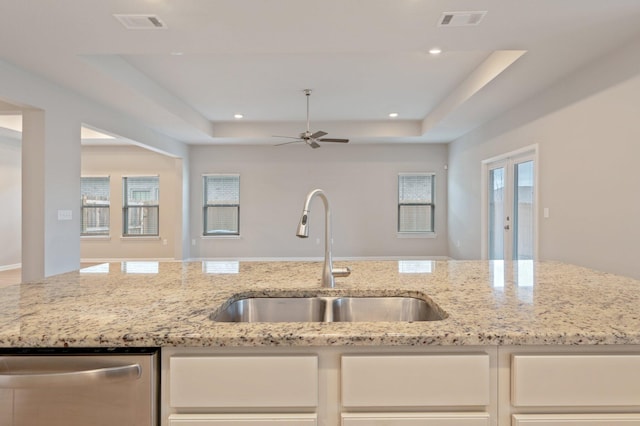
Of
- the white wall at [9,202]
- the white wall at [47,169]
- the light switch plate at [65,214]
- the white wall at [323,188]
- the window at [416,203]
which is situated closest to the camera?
the white wall at [47,169]

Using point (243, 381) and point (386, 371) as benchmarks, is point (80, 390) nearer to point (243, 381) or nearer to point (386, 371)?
point (243, 381)

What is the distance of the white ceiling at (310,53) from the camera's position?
2621mm

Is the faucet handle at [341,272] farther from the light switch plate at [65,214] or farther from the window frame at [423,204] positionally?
the window frame at [423,204]

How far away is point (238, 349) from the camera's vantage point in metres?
0.90

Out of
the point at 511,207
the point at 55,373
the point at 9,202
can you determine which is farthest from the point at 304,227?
the point at 9,202

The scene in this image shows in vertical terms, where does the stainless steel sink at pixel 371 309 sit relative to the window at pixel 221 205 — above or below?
below

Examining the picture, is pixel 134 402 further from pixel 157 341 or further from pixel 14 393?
pixel 14 393

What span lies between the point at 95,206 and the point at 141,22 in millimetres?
7056

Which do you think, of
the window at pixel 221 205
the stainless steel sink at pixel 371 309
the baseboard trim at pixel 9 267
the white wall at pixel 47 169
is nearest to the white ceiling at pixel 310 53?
the white wall at pixel 47 169

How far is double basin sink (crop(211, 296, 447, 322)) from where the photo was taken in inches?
55.6

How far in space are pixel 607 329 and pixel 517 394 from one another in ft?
0.89

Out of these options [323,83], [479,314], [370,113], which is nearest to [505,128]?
[370,113]

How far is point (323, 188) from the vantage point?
8.25 metres

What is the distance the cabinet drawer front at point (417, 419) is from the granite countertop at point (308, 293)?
0.17 meters
